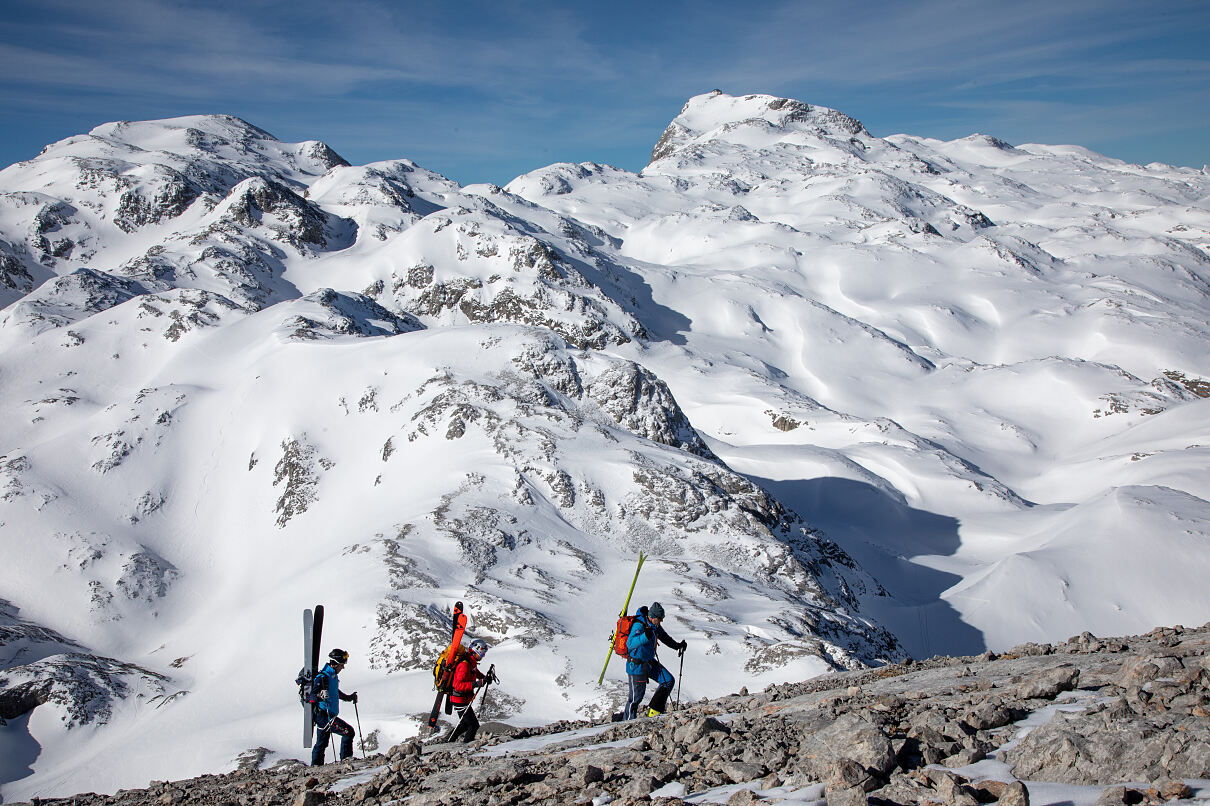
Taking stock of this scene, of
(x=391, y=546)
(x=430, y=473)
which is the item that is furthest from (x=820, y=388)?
(x=391, y=546)

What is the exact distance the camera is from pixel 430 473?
103ft

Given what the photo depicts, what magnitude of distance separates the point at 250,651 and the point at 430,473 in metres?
9.60

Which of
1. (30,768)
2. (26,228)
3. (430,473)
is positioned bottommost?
(30,768)

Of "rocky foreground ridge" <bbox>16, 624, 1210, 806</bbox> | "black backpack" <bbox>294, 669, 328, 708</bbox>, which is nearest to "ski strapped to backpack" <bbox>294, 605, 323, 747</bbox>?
"black backpack" <bbox>294, 669, 328, 708</bbox>

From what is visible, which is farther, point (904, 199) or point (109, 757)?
point (904, 199)

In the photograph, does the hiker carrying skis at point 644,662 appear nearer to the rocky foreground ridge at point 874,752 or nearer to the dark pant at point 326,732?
the rocky foreground ridge at point 874,752

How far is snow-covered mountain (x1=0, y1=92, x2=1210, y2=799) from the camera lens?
22.2 meters

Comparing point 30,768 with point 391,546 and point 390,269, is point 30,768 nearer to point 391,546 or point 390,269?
point 391,546

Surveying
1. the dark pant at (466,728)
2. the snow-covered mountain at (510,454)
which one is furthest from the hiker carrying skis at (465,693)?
the snow-covered mountain at (510,454)

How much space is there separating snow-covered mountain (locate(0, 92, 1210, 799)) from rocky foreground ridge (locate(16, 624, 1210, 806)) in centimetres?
842

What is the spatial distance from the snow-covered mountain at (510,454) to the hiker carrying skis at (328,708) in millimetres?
5684

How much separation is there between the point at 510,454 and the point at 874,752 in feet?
85.5

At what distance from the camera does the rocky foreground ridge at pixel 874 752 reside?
16.9 feet

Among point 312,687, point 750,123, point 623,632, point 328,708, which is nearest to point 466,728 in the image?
point 328,708
